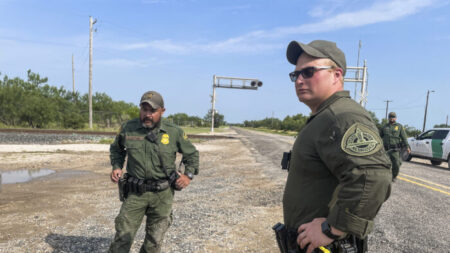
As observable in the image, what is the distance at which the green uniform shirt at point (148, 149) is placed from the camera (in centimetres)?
295

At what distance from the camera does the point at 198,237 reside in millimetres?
3883

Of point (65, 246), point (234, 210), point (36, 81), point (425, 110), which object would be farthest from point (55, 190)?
point (425, 110)

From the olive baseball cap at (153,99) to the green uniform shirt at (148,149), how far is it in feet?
0.82

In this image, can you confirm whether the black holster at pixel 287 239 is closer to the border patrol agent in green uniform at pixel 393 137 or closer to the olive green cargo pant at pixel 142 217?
the olive green cargo pant at pixel 142 217

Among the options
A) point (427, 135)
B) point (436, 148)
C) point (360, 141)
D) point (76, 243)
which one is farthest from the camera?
point (427, 135)

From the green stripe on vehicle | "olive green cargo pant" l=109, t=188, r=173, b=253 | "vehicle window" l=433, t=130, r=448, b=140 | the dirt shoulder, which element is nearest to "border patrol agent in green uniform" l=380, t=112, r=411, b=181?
the dirt shoulder

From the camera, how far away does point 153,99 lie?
119 inches

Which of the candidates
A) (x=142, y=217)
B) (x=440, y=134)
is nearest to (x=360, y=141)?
(x=142, y=217)

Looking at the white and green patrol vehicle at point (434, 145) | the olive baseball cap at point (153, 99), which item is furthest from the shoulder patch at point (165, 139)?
the white and green patrol vehicle at point (434, 145)

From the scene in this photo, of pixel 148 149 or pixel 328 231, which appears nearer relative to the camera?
pixel 328 231

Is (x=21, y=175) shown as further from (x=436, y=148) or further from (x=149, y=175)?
(x=436, y=148)

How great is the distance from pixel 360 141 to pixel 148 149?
2.26m

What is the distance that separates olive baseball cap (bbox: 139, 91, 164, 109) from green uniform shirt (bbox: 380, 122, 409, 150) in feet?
23.4

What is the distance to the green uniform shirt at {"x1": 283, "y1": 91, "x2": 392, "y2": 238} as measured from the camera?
1.23 metres
